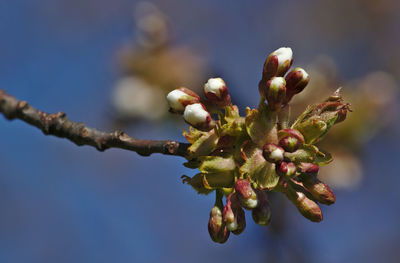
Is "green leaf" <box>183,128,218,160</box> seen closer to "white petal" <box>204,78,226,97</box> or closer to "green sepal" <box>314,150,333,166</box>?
"white petal" <box>204,78,226,97</box>

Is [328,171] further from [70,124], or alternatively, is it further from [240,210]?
[70,124]

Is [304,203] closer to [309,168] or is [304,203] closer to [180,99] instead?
[309,168]

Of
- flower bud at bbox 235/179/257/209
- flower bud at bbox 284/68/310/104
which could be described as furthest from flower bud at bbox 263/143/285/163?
flower bud at bbox 284/68/310/104

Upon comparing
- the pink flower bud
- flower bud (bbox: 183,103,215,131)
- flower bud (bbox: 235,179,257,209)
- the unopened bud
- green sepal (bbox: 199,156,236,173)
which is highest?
flower bud (bbox: 183,103,215,131)

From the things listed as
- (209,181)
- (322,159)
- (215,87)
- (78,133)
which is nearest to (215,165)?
(209,181)

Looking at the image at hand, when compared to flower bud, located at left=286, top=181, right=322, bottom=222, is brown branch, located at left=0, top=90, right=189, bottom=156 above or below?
above

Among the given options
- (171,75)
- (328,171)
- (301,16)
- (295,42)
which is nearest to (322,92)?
(328,171)

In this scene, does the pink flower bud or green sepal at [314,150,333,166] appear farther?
green sepal at [314,150,333,166]
